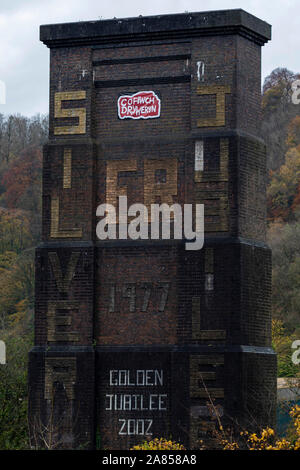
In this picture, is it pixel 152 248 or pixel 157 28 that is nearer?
pixel 152 248

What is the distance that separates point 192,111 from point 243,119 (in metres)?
1.14

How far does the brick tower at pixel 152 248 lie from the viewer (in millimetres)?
23016

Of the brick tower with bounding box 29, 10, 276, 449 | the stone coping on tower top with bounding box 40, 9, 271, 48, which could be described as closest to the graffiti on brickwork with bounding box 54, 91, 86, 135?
the brick tower with bounding box 29, 10, 276, 449

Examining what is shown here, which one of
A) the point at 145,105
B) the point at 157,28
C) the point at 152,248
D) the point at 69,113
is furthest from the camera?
the point at 69,113

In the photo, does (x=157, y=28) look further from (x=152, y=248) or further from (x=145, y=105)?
(x=152, y=248)

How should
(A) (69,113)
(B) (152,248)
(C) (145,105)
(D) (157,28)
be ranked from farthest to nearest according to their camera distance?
(A) (69,113) < (C) (145,105) < (D) (157,28) < (B) (152,248)

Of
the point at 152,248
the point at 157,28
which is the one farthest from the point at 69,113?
the point at 152,248

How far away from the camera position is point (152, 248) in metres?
23.7

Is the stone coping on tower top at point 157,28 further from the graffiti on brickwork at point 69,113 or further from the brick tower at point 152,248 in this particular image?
the graffiti on brickwork at point 69,113
